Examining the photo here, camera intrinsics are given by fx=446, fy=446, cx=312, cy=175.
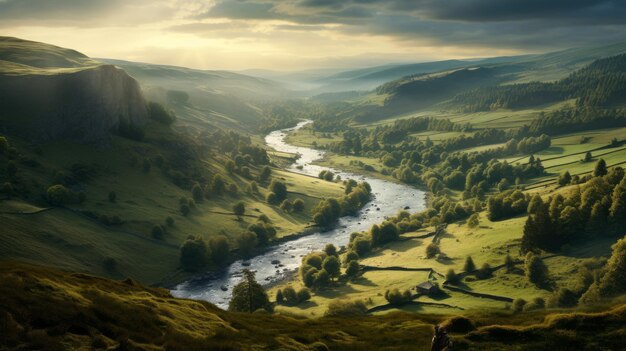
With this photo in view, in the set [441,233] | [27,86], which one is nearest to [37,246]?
[27,86]

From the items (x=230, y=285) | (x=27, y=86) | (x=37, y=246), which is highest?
(x=27, y=86)

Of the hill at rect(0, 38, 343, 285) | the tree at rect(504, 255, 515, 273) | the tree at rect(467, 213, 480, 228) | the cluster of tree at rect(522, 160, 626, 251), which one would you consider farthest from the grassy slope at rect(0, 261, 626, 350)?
the tree at rect(467, 213, 480, 228)

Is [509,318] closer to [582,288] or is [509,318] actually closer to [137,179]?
[582,288]

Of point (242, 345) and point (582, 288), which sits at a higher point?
point (242, 345)

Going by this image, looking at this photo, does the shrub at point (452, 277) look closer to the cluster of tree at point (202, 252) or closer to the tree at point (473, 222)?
the tree at point (473, 222)

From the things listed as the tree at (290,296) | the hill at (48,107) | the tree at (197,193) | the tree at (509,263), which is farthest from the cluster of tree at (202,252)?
the tree at (509,263)
